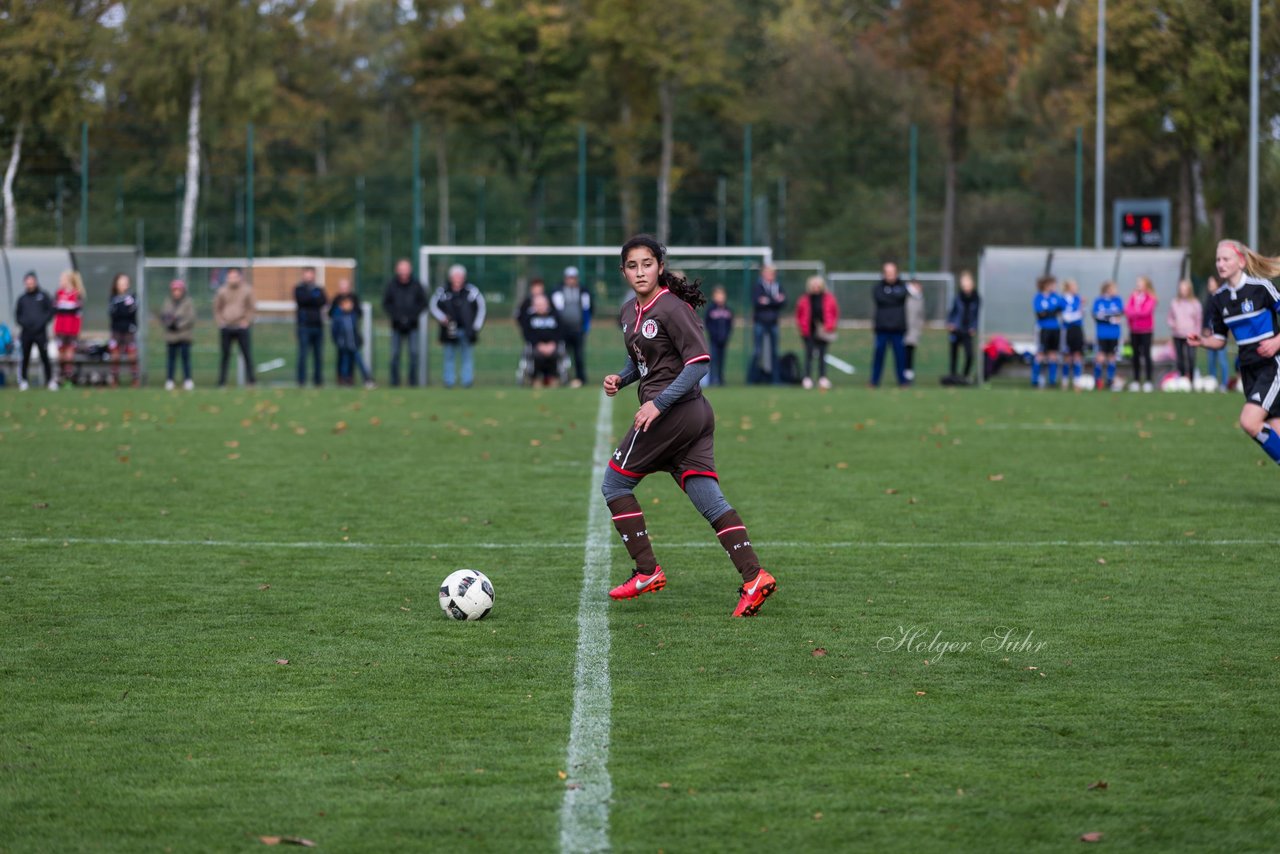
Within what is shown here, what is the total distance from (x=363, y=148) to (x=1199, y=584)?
4557 centimetres

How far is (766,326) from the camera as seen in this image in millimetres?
24188

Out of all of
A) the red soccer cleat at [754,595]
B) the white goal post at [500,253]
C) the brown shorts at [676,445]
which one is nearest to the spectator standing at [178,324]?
the white goal post at [500,253]

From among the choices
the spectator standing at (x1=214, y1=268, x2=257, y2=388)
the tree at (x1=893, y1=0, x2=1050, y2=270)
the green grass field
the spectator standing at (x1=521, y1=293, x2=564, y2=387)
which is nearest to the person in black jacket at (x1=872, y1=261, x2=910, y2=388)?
the spectator standing at (x1=521, y1=293, x2=564, y2=387)

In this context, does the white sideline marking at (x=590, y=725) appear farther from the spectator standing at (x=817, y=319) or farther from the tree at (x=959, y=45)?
the tree at (x=959, y=45)

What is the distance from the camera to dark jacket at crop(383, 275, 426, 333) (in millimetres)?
23531

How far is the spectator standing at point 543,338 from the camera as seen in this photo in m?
23.3

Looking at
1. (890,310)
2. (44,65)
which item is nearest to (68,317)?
(890,310)

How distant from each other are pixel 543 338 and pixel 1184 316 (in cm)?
956

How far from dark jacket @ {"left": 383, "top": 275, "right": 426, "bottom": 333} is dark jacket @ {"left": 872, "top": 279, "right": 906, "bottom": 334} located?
6.93m

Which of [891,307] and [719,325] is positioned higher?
[891,307]

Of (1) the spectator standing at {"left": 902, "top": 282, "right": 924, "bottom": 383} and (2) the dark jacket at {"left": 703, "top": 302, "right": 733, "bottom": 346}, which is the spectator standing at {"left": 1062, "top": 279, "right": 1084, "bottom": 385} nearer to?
(1) the spectator standing at {"left": 902, "top": 282, "right": 924, "bottom": 383}

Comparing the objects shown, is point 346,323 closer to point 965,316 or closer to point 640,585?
point 965,316

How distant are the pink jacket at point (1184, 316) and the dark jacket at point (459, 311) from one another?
10269 millimetres

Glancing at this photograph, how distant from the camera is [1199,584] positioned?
7.54m
